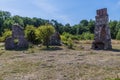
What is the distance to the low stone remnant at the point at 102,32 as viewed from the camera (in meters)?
39.2

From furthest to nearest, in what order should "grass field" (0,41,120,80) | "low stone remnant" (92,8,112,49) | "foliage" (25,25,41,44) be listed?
"foliage" (25,25,41,44), "low stone remnant" (92,8,112,49), "grass field" (0,41,120,80)

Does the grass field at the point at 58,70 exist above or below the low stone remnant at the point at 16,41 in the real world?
below

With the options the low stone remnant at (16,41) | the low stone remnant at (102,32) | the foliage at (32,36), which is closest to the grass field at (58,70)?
the low stone remnant at (16,41)

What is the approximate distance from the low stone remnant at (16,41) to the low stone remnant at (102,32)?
1018cm

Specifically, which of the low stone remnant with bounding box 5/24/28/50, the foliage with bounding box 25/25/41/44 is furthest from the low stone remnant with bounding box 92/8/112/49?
the low stone remnant with bounding box 5/24/28/50

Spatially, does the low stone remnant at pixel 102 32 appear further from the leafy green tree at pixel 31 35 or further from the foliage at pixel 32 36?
the leafy green tree at pixel 31 35

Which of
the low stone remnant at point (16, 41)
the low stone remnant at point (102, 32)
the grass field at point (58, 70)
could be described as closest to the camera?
the grass field at point (58, 70)

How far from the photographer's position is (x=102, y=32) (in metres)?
39.9

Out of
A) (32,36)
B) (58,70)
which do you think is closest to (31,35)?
(32,36)

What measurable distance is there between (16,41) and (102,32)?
12.2m

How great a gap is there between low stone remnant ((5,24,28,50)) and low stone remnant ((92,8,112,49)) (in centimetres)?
1018

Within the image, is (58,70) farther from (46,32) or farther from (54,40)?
(54,40)

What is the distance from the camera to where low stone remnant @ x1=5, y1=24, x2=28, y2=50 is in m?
37.3

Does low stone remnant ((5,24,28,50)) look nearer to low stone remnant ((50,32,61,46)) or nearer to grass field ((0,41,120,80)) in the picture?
low stone remnant ((50,32,61,46))
